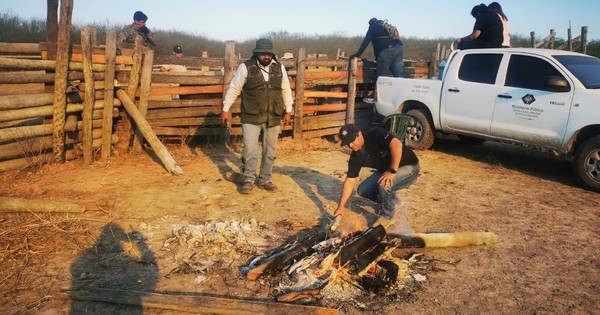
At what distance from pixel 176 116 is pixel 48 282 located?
5.02 meters

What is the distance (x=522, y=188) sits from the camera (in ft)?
22.8

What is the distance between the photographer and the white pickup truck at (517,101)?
22.2 feet

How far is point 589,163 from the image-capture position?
22.1 feet

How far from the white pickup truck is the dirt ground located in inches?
24.5

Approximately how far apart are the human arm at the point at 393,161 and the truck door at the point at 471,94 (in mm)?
3544

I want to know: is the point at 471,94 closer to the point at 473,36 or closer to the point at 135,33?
the point at 473,36

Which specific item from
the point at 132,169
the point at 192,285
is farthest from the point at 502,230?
the point at 132,169

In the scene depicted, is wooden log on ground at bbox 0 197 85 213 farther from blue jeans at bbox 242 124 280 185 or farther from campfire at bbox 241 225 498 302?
campfire at bbox 241 225 498 302

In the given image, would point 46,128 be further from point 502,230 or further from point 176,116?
point 502,230

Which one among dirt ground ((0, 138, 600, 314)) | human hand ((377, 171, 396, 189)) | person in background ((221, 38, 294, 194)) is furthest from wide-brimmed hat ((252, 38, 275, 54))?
human hand ((377, 171, 396, 189))

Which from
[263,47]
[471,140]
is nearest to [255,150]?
[263,47]

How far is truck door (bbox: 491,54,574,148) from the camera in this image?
696 cm

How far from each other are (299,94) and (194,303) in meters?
6.60

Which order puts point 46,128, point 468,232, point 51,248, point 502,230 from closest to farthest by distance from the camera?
point 51,248, point 468,232, point 502,230, point 46,128
